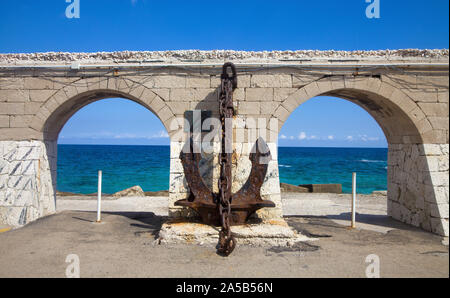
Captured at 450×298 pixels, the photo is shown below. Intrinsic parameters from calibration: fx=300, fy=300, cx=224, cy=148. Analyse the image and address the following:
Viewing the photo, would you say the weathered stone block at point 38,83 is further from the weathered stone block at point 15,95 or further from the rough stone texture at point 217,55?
the rough stone texture at point 217,55

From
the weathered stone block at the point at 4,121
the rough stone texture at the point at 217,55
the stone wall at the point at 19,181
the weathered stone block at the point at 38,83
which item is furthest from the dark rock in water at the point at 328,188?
the weathered stone block at the point at 4,121

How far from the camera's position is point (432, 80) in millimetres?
5254

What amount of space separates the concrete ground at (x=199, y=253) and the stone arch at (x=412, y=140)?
0.40m

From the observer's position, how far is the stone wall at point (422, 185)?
5.06 m

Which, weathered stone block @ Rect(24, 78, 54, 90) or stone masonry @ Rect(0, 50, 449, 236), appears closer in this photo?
stone masonry @ Rect(0, 50, 449, 236)

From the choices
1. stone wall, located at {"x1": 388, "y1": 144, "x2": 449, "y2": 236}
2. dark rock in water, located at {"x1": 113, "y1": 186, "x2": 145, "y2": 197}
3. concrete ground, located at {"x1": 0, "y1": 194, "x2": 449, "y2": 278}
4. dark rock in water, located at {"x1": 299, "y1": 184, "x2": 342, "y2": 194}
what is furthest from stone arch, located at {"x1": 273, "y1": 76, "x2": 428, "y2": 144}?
dark rock in water, located at {"x1": 113, "y1": 186, "x2": 145, "y2": 197}

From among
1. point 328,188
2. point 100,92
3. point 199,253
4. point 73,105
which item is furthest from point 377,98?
point 328,188

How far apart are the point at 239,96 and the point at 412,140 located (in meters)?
3.35

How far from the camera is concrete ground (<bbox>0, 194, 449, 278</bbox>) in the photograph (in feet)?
11.6

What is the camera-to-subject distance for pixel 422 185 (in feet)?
17.7

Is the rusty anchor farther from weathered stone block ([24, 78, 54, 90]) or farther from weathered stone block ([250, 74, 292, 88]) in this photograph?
weathered stone block ([24, 78, 54, 90])

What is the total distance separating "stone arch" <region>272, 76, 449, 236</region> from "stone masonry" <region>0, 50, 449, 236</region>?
18 mm
